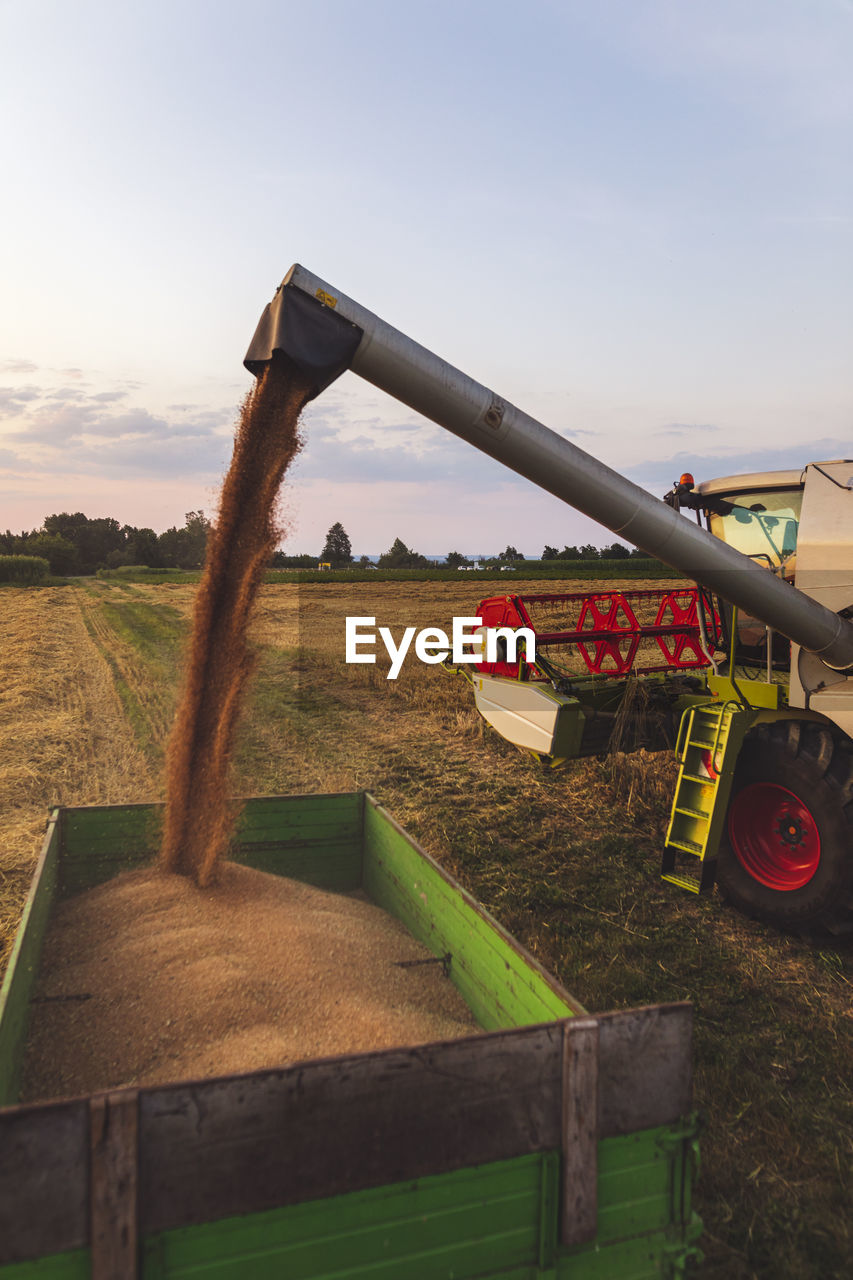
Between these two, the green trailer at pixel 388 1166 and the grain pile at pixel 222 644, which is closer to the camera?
the green trailer at pixel 388 1166

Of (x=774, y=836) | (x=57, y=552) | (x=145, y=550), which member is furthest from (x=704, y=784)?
(x=57, y=552)

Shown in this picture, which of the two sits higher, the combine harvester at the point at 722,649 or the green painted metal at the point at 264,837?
the combine harvester at the point at 722,649

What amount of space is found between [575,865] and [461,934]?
2568mm

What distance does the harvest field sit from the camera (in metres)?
2.71

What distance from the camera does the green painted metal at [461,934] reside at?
7.57ft

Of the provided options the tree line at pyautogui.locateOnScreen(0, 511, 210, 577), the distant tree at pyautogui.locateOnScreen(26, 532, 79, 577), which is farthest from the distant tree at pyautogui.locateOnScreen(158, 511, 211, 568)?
the distant tree at pyautogui.locateOnScreen(26, 532, 79, 577)

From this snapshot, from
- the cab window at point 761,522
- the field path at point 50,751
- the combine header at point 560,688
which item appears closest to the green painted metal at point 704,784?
the combine header at point 560,688

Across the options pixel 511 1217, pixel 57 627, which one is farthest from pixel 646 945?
pixel 57 627

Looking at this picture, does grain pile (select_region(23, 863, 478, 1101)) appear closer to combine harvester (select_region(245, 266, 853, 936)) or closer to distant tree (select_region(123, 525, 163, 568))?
combine harvester (select_region(245, 266, 853, 936))

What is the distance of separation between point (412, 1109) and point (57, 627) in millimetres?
21920

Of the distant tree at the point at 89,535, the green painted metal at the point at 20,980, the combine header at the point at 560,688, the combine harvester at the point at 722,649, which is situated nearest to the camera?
the green painted metal at the point at 20,980

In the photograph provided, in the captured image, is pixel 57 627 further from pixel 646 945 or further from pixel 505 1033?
pixel 505 1033

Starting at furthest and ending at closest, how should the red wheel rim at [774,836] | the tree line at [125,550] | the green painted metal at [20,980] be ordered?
1. the tree line at [125,550]
2. the red wheel rim at [774,836]
3. the green painted metal at [20,980]

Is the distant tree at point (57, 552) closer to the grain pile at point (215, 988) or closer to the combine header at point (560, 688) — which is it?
the combine header at point (560, 688)
